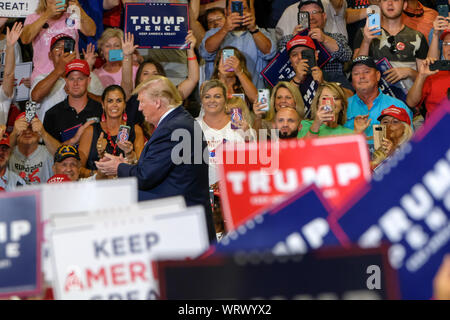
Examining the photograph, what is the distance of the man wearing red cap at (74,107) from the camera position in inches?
264

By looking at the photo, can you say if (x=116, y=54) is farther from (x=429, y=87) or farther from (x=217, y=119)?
(x=429, y=87)

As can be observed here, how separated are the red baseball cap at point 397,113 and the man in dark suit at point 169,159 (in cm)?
198

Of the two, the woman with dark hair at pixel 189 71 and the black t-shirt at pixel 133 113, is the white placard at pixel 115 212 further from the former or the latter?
the woman with dark hair at pixel 189 71

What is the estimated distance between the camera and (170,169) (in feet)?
14.8

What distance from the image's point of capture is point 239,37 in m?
7.21

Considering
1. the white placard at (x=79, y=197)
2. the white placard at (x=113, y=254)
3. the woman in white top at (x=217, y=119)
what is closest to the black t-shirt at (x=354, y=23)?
the woman in white top at (x=217, y=119)

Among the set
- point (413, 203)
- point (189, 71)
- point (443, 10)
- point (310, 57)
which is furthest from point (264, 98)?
point (413, 203)

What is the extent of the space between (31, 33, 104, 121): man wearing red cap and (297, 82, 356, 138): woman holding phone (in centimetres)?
208

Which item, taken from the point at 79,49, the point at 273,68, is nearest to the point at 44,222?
the point at 273,68

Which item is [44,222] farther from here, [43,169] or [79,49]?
[79,49]

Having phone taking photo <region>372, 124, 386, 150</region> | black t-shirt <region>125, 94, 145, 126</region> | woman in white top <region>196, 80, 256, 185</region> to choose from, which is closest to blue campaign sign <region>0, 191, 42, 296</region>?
phone taking photo <region>372, 124, 386, 150</region>

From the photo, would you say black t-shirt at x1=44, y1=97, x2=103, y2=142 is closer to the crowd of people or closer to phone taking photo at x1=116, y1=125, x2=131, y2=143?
the crowd of people

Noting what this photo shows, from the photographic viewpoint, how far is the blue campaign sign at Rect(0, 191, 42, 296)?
2.04 meters
